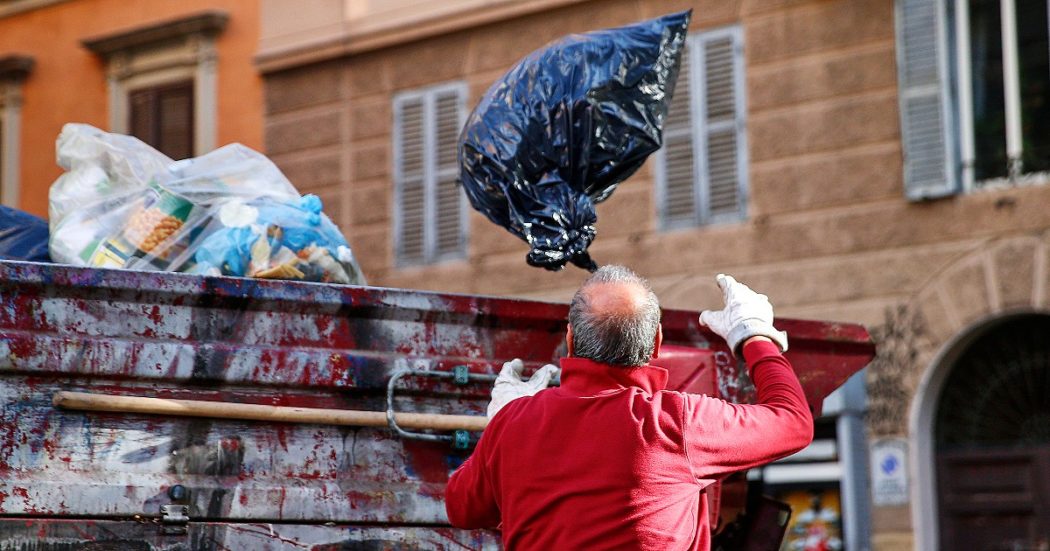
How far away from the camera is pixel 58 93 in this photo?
16.4m

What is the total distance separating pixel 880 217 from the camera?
11547mm

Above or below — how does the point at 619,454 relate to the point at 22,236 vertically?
below

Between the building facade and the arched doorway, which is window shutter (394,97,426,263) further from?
the arched doorway

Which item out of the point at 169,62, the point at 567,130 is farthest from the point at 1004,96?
the point at 169,62

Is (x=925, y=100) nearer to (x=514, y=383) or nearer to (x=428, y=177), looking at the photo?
(x=428, y=177)

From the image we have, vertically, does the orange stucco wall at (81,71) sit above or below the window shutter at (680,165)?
above

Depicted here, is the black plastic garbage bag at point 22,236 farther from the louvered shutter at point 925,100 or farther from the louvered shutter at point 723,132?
the louvered shutter at point 723,132

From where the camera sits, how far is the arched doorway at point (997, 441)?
10.9m

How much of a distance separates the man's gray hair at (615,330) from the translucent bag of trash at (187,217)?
1685 mm

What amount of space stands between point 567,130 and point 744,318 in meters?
1.49

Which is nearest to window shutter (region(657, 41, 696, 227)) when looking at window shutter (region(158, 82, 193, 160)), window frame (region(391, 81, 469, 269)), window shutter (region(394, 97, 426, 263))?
window frame (region(391, 81, 469, 269))

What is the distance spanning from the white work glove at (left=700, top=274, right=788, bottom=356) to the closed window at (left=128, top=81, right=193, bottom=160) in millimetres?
12270

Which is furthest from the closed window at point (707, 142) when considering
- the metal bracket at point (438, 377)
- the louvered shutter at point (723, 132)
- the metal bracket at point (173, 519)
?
the metal bracket at point (173, 519)

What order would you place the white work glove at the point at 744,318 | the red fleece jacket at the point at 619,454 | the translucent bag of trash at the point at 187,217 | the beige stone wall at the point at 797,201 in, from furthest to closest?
the beige stone wall at the point at 797,201 < the translucent bag of trash at the point at 187,217 < the white work glove at the point at 744,318 < the red fleece jacket at the point at 619,454
